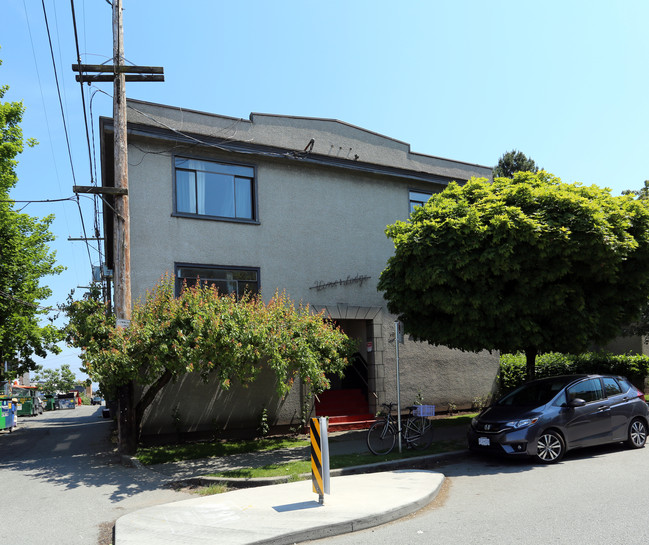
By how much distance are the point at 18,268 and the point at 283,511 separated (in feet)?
67.2

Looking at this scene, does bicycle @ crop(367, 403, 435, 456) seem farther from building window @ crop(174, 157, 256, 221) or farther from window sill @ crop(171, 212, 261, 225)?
building window @ crop(174, 157, 256, 221)

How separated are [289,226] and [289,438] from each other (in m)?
5.76

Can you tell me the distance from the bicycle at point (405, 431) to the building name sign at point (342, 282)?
4.79m

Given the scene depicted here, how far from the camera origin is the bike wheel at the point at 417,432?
11.1m

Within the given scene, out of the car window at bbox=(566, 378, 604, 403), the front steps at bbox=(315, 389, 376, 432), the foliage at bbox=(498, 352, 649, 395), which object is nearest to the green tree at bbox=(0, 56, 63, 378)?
the front steps at bbox=(315, 389, 376, 432)

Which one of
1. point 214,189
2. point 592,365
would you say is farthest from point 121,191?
point 592,365

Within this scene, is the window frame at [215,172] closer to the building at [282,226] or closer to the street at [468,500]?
the building at [282,226]

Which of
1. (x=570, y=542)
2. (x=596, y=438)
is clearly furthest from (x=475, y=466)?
(x=570, y=542)

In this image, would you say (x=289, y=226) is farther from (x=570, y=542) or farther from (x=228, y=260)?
(x=570, y=542)

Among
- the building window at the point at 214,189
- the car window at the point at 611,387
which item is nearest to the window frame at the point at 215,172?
the building window at the point at 214,189

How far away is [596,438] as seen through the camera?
1010 cm

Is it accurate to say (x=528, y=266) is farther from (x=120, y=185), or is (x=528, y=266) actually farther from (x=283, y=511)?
(x=120, y=185)

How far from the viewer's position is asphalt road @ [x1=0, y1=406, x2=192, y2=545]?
6.53 meters

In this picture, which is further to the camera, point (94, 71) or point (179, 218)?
point (179, 218)
